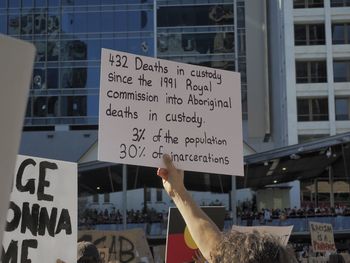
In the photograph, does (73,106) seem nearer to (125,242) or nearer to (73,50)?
(73,50)

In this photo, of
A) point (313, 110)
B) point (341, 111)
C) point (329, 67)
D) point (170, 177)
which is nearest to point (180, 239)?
point (170, 177)

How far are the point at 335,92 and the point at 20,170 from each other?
134 ft

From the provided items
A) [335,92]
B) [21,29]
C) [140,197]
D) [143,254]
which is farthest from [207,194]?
[143,254]

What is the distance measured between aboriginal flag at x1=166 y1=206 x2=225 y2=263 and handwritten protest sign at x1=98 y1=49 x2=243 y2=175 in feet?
3.40

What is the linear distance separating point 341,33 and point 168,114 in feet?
140

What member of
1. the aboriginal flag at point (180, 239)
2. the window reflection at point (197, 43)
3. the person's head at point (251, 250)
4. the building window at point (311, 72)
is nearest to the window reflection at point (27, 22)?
the window reflection at point (197, 43)

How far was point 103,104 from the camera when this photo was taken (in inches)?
141

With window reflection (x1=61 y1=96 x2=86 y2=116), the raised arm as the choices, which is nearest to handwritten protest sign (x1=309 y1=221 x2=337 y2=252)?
the raised arm

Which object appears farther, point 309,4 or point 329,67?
point 309,4

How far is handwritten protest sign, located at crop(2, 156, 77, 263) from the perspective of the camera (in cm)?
366

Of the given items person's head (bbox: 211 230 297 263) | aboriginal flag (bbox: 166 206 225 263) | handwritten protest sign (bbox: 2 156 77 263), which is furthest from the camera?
aboriginal flag (bbox: 166 206 225 263)

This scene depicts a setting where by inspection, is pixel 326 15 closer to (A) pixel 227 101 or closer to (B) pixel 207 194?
(B) pixel 207 194

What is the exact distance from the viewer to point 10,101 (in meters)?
1.37

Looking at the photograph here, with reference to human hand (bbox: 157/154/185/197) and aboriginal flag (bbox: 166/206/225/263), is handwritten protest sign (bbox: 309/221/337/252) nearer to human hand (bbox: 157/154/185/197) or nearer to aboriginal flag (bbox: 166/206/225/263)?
aboriginal flag (bbox: 166/206/225/263)
